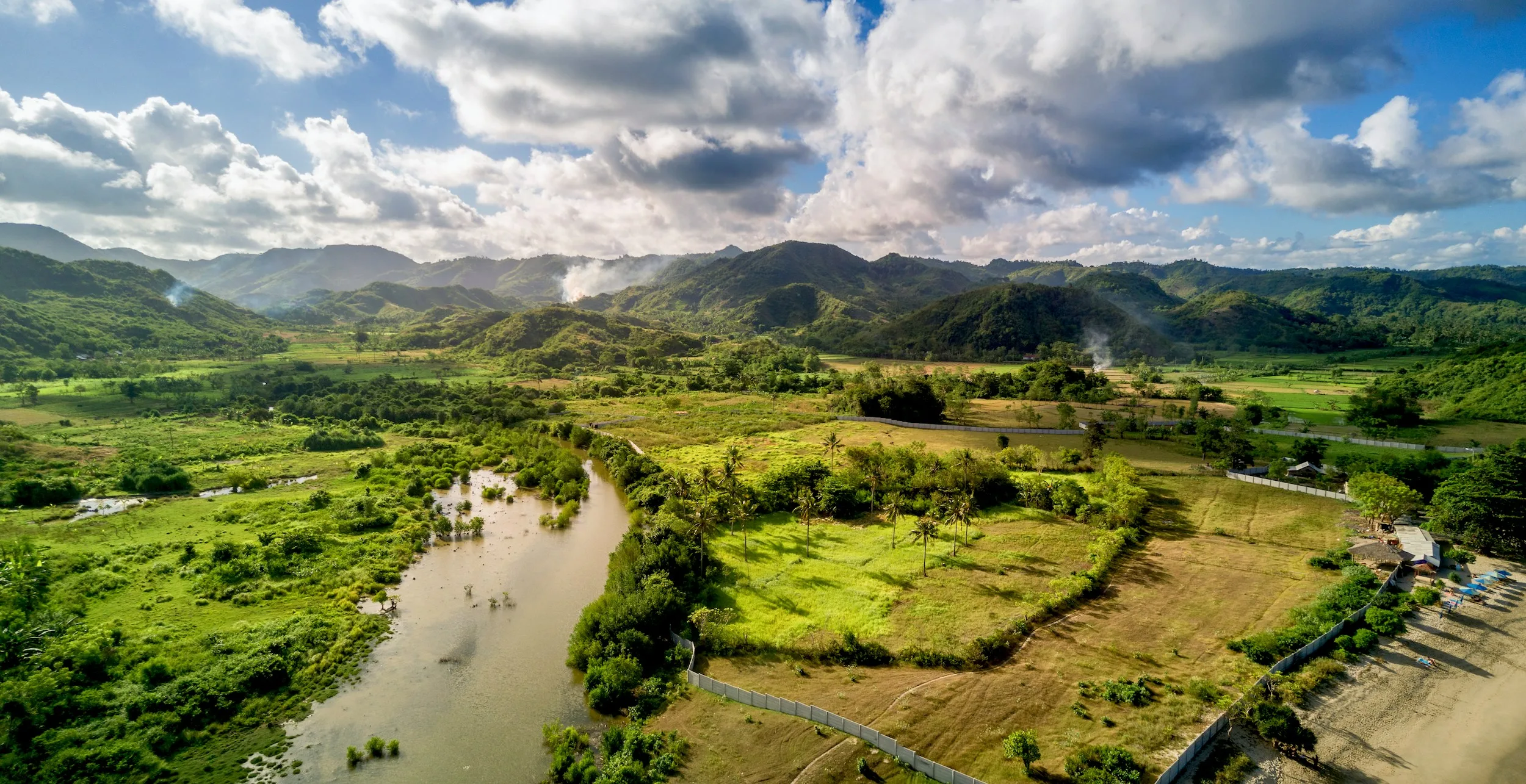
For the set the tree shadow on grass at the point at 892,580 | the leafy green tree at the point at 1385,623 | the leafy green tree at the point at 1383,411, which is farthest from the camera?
the leafy green tree at the point at 1383,411

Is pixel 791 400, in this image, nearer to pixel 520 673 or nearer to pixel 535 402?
pixel 535 402

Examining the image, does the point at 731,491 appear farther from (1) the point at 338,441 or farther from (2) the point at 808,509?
(1) the point at 338,441

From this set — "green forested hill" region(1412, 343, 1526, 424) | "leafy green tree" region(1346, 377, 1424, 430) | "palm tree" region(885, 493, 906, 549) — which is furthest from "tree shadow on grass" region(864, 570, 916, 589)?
"green forested hill" region(1412, 343, 1526, 424)

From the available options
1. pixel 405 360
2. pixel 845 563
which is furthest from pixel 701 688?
pixel 405 360

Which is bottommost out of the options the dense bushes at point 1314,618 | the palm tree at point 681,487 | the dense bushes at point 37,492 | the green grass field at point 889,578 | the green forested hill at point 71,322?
the dense bushes at point 1314,618

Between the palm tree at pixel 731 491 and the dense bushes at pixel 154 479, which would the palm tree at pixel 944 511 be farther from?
the dense bushes at pixel 154 479

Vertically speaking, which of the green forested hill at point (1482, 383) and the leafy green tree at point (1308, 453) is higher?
the green forested hill at point (1482, 383)

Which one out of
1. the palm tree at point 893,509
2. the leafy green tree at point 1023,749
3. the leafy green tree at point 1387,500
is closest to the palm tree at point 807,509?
the palm tree at point 893,509

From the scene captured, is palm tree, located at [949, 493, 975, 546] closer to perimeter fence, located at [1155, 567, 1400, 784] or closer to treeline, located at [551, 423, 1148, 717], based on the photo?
treeline, located at [551, 423, 1148, 717]
